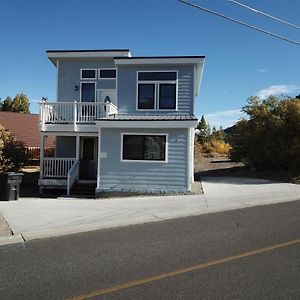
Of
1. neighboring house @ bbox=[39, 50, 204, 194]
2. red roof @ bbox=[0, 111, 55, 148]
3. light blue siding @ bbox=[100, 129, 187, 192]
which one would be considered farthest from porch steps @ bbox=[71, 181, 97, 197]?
red roof @ bbox=[0, 111, 55, 148]

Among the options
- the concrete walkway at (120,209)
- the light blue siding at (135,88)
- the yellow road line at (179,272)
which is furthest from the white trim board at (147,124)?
the yellow road line at (179,272)

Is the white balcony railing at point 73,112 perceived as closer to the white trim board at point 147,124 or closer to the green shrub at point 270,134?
the white trim board at point 147,124

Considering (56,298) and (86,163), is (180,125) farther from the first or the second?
(56,298)

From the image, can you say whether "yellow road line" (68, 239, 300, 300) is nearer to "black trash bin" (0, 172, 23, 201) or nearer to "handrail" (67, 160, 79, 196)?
"black trash bin" (0, 172, 23, 201)

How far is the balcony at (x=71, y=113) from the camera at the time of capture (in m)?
19.5

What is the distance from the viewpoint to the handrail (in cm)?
1867

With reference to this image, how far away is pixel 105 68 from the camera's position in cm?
2242

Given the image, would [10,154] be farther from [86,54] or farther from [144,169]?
[144,169]

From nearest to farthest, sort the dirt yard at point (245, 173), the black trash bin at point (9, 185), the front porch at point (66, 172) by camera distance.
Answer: the black trash bin at point (9, 185) < the front porch at point (66, 172) < the dirt yard at point (245, 173)

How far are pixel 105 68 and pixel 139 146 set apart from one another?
646cm

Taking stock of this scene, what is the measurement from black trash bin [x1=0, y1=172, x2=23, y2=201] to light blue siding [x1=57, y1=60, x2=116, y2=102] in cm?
819

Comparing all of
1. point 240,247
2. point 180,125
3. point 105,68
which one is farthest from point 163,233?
point 105,68

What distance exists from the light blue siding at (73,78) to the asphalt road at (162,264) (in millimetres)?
13230

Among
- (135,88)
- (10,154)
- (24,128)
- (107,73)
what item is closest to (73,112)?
(135,88)
